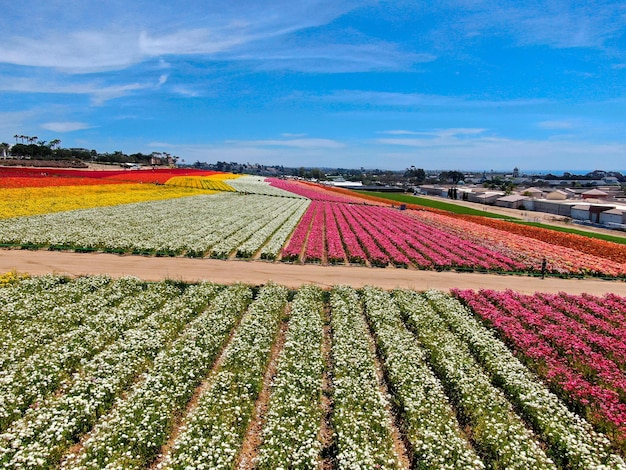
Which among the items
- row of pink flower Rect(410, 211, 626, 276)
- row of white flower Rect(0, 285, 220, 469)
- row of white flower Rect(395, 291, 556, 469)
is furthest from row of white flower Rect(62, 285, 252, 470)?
row of pink flower Rect(410, 211, 626, 276)

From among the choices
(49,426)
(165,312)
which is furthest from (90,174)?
(49,426)

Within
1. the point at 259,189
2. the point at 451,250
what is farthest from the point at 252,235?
the point at 259,189

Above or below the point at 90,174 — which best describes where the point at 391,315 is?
below

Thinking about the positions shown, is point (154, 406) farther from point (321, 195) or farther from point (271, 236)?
point (321, 195)

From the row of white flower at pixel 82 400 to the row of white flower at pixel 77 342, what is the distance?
1.40 ft

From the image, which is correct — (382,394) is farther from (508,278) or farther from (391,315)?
(508,278)

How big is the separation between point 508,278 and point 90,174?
272 feet

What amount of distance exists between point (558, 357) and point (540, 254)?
24.2 meters

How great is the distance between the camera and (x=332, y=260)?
99.4ft

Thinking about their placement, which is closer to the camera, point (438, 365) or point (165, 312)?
point (438, 365)

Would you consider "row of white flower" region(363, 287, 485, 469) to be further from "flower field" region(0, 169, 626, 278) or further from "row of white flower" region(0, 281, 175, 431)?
"flower field" region(0, 169, 626, 278)

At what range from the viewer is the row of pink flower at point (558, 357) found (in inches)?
464

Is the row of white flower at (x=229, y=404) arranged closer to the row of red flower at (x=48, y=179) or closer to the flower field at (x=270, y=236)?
the flower field at (x=270, y=236)

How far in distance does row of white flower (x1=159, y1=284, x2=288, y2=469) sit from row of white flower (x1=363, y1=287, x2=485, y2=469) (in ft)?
14.4
